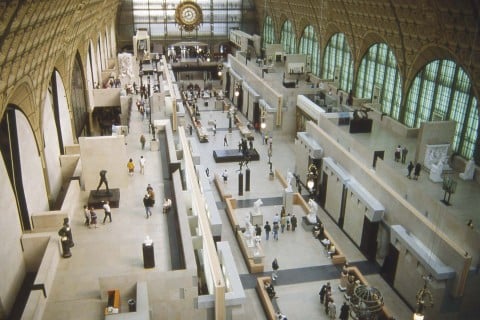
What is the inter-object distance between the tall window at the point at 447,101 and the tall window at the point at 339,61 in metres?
8.23

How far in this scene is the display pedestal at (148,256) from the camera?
41.2 ft

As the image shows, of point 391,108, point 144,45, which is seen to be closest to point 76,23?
point 391,108

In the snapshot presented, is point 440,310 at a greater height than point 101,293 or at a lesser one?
lesser

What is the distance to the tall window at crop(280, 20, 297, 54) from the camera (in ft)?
147

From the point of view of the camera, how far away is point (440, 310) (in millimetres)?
14180

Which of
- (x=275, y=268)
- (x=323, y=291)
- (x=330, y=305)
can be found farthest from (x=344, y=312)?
(x=275, y=268)

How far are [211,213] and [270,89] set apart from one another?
1769cm

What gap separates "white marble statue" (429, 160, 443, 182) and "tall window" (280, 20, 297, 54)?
28.8 metres

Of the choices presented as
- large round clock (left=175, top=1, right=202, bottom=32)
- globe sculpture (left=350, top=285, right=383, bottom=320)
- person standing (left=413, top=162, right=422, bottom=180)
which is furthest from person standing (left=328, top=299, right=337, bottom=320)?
large round clock (left=175, top=1, right=202, bottom=32)

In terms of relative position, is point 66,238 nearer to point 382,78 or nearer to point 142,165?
point 142,165

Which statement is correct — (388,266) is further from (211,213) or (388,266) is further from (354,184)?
(211,213)

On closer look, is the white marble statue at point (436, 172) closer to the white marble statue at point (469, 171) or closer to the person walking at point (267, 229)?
the white marble statue at point (469, 171)

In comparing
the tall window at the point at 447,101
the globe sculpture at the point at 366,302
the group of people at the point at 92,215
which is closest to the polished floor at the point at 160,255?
the group of people at the point at 92,215

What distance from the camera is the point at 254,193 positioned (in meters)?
24.5
